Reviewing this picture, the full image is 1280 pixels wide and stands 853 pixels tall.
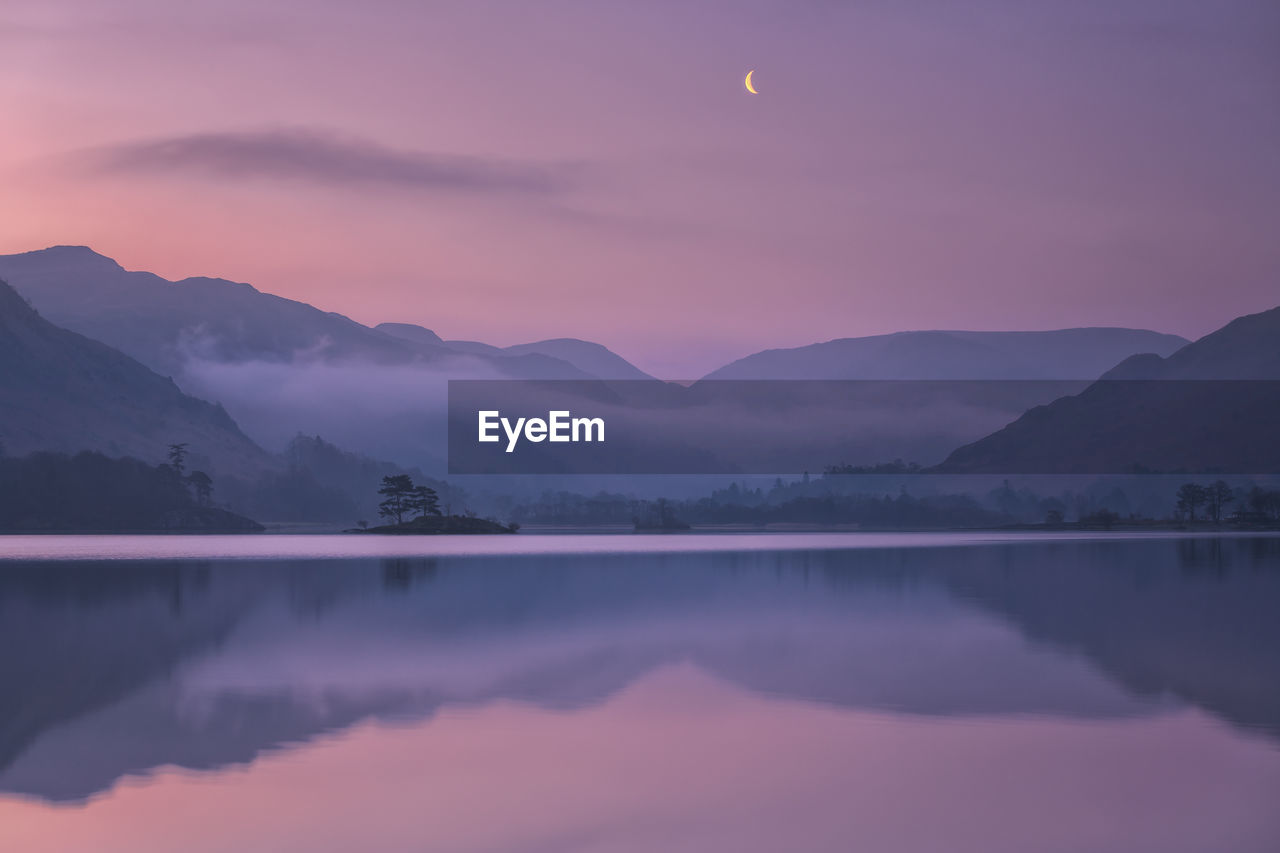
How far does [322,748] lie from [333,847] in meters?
6.40

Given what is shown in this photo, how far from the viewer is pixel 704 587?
69.2m

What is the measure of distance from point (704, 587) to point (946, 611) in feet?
66.1

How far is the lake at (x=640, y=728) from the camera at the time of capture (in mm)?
17688

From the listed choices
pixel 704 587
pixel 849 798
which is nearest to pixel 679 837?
pixel 849 798

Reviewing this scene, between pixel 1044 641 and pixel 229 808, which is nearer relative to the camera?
pixel 229 808

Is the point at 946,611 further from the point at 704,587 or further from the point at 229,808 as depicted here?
the point at 229,808

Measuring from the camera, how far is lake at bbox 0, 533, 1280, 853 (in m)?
17.7

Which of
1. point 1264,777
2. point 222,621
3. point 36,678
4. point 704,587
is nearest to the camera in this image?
point 1264,777

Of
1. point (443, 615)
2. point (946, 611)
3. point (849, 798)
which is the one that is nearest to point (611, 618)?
point (443, 615)

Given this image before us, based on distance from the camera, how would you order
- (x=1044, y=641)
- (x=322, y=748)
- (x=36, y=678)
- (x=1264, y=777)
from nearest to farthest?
(x=1264, y=777) → (x=322, y=748) → (x=36, y=678) → (x=1044, y=641)

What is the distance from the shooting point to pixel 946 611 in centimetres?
5131

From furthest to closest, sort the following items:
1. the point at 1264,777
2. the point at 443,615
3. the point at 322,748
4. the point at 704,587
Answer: the point at 704,587, the point at 443,615, the point at 322,748, the point at 1264,777

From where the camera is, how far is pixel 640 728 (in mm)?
25156

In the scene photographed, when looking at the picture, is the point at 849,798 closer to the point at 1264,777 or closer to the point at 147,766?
the point at 1264,777
